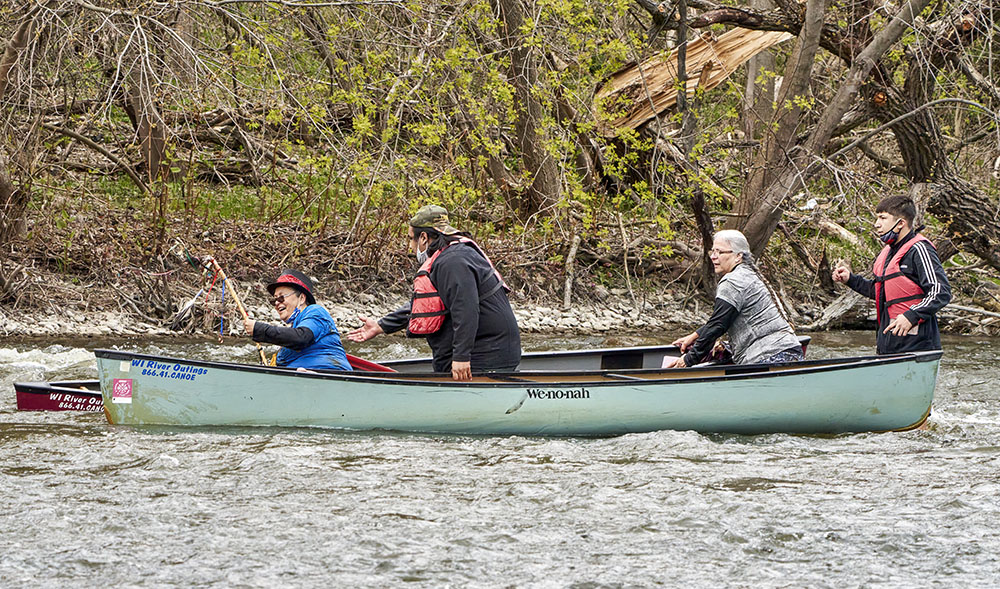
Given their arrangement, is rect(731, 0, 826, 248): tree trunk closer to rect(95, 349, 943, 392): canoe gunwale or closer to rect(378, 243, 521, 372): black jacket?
rect(95, 349, 943, 392): canoe gunwale

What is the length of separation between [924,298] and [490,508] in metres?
3.24

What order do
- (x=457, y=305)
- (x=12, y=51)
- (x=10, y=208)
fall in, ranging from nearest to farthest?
(x=457, y=305) → (x=12, y=51) → (x=10, y=208)

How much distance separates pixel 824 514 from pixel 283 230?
9429 millimetres

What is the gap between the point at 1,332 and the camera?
36.3ft

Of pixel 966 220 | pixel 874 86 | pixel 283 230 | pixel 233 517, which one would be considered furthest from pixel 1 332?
pixel 966 220

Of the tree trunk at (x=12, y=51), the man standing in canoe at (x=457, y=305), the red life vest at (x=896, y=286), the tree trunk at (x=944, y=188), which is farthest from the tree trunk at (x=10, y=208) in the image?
the tree trunk at (x=944, y=188)

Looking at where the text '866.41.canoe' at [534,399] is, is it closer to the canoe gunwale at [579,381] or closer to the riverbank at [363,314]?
the canoe gunwale at [579,381]

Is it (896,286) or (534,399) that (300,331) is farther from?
(896,286)

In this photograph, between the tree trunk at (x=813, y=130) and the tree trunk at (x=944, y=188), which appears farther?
the tree trunk at (x=944, y=188)

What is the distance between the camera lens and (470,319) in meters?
6.69

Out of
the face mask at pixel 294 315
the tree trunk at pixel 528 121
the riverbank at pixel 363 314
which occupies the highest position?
the tree trunk at pixel 528 121

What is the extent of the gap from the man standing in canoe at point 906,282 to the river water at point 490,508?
1.99ft

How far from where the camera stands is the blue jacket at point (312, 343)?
22.9 feet

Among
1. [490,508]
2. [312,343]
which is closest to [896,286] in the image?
[490,508]
